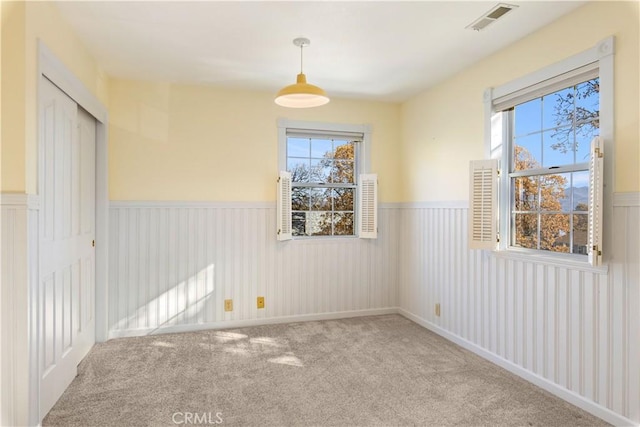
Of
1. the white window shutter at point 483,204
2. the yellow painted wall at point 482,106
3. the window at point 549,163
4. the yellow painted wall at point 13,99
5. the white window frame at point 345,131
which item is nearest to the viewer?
the yellow painted wall at point 13,99

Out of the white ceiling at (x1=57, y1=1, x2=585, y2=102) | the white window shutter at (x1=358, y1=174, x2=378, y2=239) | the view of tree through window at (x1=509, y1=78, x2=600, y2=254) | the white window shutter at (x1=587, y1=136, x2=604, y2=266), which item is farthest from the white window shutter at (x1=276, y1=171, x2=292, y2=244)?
the white window shutter at (x1=587, y1=136, x2=604, y2=266)

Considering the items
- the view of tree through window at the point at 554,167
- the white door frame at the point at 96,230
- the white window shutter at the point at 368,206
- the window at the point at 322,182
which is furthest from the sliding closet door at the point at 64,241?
the view of tree through window at the point at 554,167

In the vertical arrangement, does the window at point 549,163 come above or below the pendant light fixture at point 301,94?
below

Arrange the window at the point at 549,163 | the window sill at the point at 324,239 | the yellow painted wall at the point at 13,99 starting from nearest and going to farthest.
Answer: the yellow painted wall at the point at 13,99 → the window at the point at 549,163 → the window sill at the point at 324,239

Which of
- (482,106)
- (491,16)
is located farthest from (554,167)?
(491,16)

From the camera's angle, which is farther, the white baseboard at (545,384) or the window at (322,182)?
the window at (322,182)

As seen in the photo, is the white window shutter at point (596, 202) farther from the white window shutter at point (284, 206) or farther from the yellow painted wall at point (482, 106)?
the white window shutter at point (284, 206)

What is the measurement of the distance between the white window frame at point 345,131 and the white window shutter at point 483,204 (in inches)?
58.0

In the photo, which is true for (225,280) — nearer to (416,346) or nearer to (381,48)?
(416,346)

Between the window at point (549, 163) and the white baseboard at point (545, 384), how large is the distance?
93 cm

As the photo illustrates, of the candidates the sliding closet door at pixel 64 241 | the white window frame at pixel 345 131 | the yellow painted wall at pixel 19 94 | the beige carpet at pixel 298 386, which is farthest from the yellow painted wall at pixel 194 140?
the yellow painted wall at pixel 19 94

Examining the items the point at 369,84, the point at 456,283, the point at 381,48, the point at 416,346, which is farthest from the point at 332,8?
the point at 416,346

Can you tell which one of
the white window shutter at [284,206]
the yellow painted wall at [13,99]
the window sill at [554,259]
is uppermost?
the yellow painted wall at [13,99]

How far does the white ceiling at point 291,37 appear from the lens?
2.59 meters
